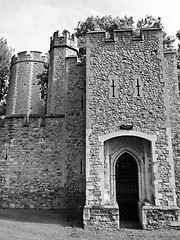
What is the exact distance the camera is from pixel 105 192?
813cm

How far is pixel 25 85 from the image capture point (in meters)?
19.7

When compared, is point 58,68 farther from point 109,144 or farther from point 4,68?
point 4,68

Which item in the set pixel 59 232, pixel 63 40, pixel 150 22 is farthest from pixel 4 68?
pixel 59 232

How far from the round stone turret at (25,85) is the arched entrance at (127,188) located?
476 inches

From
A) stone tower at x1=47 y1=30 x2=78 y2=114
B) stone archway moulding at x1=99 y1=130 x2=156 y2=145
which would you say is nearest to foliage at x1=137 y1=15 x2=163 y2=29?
stone tower at x1=47 y1=30 x2=78 y2=114

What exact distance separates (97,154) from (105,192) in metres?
1.36

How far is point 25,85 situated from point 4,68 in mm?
3092

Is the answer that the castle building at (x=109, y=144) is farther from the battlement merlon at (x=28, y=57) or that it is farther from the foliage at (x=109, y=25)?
the battlement merlon at (x=28, y=57)

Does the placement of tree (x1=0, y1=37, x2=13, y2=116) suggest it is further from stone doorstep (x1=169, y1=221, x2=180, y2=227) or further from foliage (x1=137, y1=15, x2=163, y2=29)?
stone doorstep (x1=169, y1=221, x2=180, y2=227)

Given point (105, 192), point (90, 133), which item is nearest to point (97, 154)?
point (90, 133)

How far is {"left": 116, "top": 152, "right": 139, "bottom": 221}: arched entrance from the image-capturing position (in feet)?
28.6

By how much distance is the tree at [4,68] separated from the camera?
65.7 feet

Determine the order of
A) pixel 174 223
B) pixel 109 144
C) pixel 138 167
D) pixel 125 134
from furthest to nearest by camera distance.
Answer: pixel 109 144, pixel 138 167, pixel 125 134, pixel 174 223

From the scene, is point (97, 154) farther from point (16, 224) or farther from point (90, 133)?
point (16, 224)
